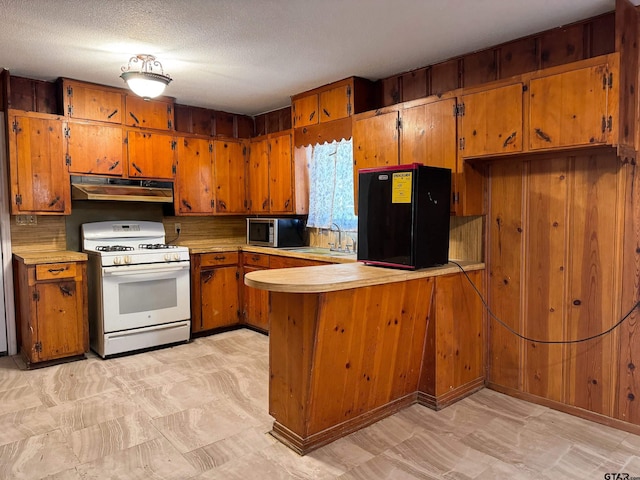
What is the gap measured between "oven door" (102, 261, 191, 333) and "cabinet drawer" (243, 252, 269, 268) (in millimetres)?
645

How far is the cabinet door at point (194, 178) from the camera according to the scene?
4666 millimetres

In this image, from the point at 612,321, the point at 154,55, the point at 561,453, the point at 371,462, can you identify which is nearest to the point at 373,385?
the point at 371,462

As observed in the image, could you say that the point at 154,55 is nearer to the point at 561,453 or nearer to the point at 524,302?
the point at 524,302

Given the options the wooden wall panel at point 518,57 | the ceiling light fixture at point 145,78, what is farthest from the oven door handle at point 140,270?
the wooden wall panel at point 518,57

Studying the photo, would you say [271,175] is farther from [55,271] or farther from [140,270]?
[55,271]

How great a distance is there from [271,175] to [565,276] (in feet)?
9.89

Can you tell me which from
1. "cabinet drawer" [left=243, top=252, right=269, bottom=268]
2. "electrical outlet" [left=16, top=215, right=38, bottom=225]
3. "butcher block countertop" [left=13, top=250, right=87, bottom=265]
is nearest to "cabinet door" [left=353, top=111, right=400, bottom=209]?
"cabinet drawer" [left=243, top=252, right=269, bottom=268]

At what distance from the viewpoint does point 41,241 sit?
4.12 m

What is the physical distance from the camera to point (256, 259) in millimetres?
4641

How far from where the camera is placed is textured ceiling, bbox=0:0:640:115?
2.50 m

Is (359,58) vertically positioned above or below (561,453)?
above

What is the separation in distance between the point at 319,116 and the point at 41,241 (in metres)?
2.79

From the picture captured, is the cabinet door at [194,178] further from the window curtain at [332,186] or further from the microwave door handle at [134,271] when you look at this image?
the window curtain at [332,186]

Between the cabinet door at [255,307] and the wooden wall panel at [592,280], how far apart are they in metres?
2.71
